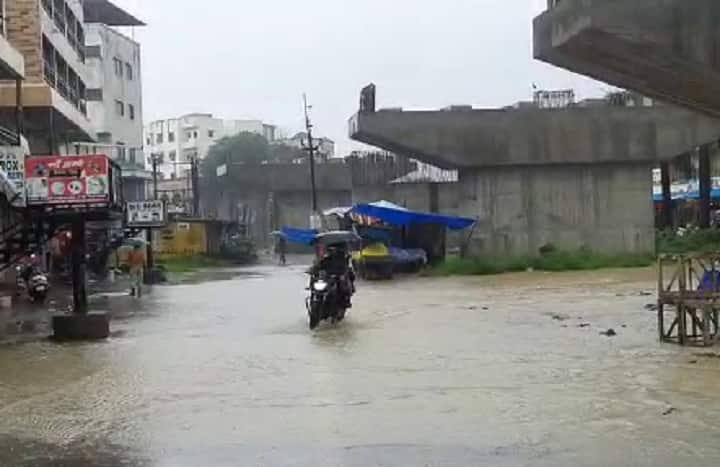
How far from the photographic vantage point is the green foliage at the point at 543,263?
36.8 meters

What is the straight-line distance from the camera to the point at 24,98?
3073 cm

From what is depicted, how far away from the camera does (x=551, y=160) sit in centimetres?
3875

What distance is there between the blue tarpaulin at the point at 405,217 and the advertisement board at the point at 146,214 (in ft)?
25.0

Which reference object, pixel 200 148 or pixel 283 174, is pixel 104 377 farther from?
pixel 200 148

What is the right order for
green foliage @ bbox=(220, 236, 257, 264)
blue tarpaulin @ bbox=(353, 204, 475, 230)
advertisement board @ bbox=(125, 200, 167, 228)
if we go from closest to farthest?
1. advertisement board @ bbox=(125, 200, 167, 228)
2. blue tarpaulin @ bbox=(353, 204, 475, 230)
3. green foliage @ bbox=(220, 236, 257, 264)

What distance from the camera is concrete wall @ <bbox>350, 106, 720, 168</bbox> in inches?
1511

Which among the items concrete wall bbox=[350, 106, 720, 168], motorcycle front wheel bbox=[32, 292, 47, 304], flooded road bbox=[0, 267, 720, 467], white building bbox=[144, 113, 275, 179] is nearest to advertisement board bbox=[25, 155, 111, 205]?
flooded road bbox=[0, 267, 720, 467]

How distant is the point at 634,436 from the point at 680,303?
6510 mm

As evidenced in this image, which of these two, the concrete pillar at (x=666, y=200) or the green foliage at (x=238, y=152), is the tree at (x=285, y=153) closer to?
the green foliage at (x=238, y=152)

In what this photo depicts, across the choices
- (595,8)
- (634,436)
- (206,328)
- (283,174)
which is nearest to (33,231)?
(206,328)

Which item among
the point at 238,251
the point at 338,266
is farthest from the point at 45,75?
the point at 238,251

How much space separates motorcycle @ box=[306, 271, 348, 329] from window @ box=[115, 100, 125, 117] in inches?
Result: 2083

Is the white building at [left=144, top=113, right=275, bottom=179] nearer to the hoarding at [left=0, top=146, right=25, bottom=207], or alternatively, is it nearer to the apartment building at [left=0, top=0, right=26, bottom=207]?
the apartment building at [left=0, top=0, right=26, bottom=207]

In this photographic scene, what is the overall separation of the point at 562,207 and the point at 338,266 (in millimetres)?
21692
